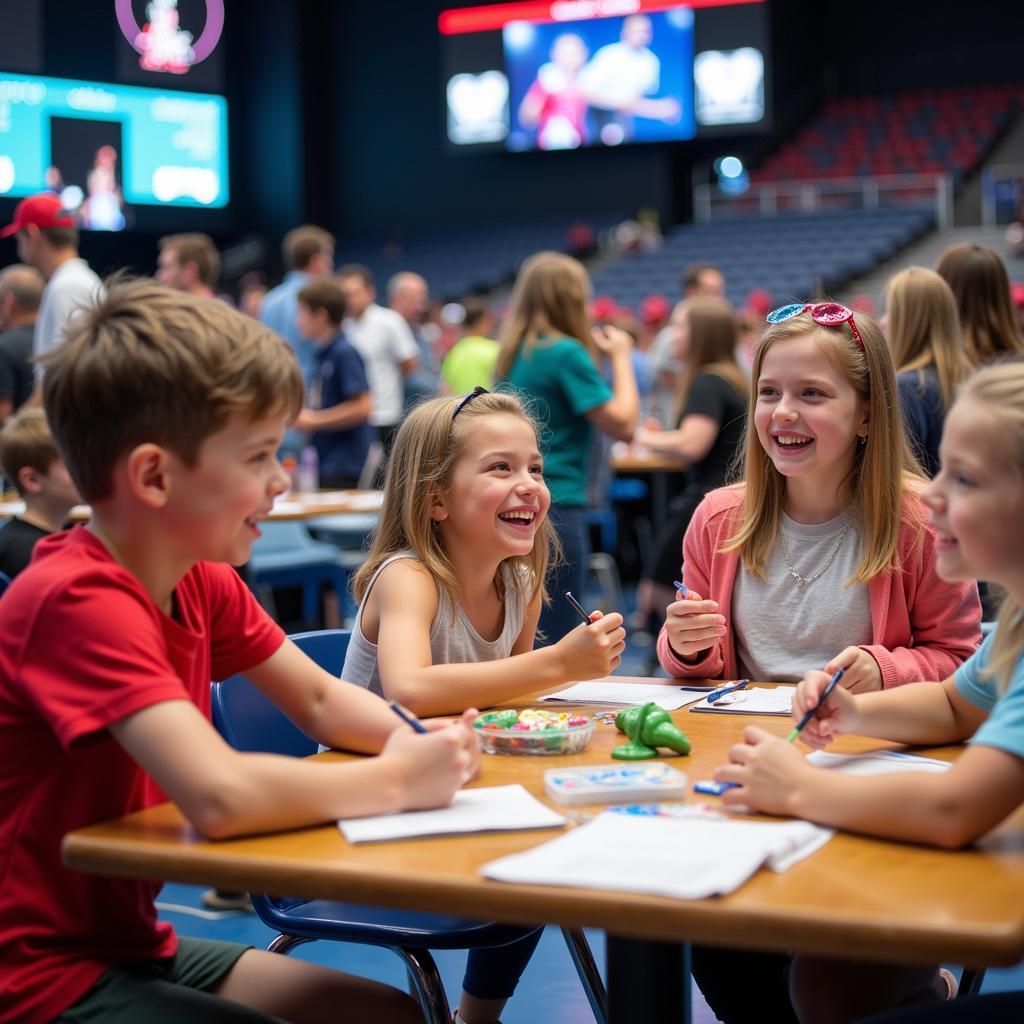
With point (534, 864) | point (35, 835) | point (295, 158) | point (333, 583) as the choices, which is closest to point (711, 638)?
point (534, 864)

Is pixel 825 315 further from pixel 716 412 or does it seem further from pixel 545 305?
pixel 716 412

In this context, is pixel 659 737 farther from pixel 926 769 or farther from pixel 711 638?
pixel 711 638

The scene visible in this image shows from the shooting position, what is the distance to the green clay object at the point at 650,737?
1.57 m

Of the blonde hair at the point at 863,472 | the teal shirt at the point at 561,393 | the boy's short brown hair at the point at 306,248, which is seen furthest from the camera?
the boy's short brown hair at the point at 306,248

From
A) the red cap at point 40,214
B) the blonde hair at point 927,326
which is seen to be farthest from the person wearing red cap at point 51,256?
the blonde hair at point 927,326

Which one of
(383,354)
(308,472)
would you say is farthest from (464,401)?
(383,354)

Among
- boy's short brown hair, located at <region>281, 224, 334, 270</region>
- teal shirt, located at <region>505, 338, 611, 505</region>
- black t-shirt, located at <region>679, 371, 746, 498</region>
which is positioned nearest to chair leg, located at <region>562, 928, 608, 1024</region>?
teal shirt, located at <region>505, 338, 611, 505</region>

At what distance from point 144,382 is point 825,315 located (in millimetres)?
1164

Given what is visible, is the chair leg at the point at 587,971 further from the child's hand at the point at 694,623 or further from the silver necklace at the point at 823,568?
the silver necklace at the point at 823,568

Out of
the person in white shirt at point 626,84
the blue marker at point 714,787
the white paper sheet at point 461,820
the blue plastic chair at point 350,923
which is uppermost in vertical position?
the person in white shirt at point 626,84

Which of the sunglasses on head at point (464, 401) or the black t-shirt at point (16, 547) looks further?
the black t-shirt at point (16, 547)

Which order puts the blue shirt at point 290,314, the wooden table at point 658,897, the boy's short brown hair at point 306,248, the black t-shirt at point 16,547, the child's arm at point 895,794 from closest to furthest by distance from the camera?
the wooden table at point 658,897
the child's arm at point 895,794
the black t-shirt at point 16,547
the blue shirt at point 290,314
the boy's short brown hair at point 306,248

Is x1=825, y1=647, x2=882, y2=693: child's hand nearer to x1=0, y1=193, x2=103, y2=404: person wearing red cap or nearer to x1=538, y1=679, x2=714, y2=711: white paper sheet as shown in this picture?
x1=538, y1=679, x2=714, y2=711: white paper sheet

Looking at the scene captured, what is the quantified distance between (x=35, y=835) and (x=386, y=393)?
18.6ft
